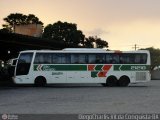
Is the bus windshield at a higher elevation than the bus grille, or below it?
higher

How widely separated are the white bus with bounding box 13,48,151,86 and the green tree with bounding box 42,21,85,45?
184ft

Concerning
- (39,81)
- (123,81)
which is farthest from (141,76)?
(39,81)

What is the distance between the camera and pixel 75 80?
37.6 meters

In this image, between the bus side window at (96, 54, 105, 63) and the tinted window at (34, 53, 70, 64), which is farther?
the bus side window at (96, 54, 105, 63)

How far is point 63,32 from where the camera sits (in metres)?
94.9

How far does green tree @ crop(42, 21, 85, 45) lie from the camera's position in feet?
310

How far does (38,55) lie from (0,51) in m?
25.9

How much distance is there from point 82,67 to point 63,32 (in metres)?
57.6

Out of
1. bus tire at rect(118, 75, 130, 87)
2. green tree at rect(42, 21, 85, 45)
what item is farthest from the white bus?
green tree at rect(42, 21, 85, 45)

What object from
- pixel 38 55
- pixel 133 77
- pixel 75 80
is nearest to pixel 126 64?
pixel 133 77

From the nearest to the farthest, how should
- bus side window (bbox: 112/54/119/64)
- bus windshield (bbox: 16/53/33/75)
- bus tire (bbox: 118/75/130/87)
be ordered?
bus windshield (bbox: 16/53/33/75), bus side window (bbox: 112/54/119/64), bus tire (bbox: 118/75/130/87)

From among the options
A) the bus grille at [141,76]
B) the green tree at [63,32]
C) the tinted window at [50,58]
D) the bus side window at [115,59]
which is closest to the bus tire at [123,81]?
the bus grille at [141,76]

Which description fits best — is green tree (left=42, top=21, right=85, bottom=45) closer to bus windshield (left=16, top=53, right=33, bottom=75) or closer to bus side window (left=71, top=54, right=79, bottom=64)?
bus side window (left=71, top=54, right=79, bottom=64)

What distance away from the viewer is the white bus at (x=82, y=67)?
37062mm
